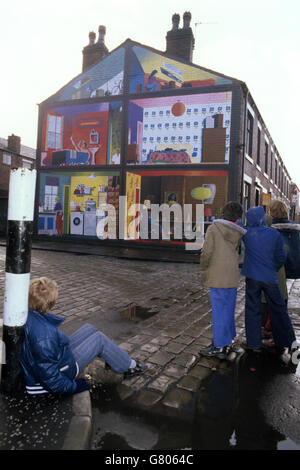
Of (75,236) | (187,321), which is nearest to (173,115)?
(75,236)

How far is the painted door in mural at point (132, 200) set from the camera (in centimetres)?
1590

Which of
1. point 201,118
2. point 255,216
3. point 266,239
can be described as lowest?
point 266,239

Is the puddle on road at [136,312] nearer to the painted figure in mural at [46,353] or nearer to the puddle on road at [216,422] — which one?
the puddle on road at [216,422]

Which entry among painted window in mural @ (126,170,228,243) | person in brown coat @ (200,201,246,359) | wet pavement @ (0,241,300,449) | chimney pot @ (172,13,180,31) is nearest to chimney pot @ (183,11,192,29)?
chimney pot @ (172,13,180,31)

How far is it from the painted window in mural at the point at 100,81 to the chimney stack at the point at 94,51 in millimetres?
1241

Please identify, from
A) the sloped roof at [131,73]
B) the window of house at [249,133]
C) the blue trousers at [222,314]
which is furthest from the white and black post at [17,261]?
the window of house at [249,133]

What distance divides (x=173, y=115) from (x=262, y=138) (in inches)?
256

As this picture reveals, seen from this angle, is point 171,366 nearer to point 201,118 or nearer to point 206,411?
point 206,411

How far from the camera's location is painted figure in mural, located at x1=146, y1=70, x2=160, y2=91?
15523mm

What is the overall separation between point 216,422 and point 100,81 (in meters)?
17.1

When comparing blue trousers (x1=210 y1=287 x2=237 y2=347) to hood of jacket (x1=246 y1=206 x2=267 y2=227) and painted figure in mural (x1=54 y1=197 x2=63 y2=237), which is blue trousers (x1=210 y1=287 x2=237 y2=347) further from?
painted figure in mural (x1=54 y1=197 x2=63 y2=237)

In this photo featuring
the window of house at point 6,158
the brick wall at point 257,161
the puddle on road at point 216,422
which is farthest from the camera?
the window of house at point 6,158

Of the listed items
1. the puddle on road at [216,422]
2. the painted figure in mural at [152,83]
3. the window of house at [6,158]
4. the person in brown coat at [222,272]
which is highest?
the painted figure in mural at [152,83]

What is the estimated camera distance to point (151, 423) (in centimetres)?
251
